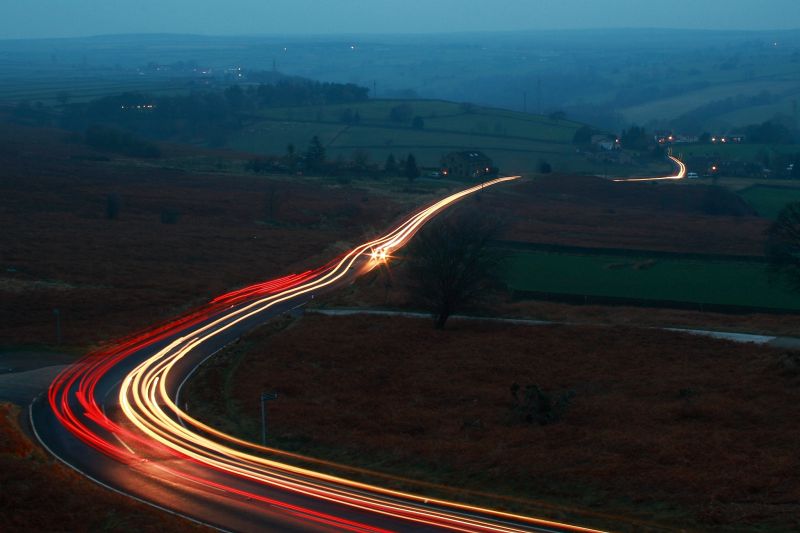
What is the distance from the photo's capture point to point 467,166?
283 feet

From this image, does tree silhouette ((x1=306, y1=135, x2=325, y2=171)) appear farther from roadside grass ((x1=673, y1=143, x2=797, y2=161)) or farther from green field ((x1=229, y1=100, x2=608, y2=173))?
roadside grass ((x1=673, y1=143, x2=797, y2=161))

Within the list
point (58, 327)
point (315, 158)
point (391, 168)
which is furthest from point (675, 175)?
point (58, 327)

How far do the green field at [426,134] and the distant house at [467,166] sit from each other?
719cm

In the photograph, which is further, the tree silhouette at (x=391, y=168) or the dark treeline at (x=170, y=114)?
the dark treeline at (x=170, y=114)

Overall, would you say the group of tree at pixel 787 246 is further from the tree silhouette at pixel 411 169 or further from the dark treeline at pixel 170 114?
the dark treeline at pixel 170 114

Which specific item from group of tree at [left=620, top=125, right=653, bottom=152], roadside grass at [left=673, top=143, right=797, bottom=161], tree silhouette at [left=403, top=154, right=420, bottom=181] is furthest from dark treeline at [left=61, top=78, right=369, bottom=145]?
roadside grass at [left=673, top=143, right=797, bottom=161]

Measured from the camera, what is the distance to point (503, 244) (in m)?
49.5

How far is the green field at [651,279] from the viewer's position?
121ft

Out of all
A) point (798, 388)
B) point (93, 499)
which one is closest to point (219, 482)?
point (93, 499)

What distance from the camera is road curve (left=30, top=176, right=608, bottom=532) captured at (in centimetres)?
1478

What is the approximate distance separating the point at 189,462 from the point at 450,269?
51.9ft

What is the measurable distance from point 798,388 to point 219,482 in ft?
44.9

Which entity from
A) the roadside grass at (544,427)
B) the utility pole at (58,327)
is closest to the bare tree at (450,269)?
the roadside grass at (544,427)

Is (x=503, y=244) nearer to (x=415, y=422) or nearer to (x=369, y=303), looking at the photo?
(x=369, y=303)
